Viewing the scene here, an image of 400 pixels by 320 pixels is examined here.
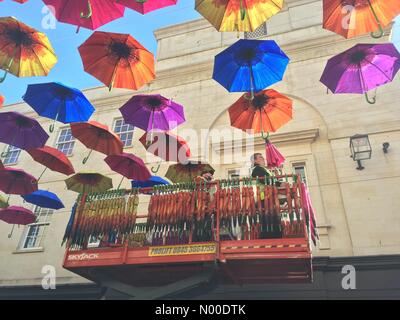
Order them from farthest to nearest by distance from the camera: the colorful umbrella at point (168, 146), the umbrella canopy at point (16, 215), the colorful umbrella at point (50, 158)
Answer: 1. the umbrella canopy at point (16, 215)
2. the colorful umbrella at point (50, 158)
3. the colorful umbrella at point (168, 146)

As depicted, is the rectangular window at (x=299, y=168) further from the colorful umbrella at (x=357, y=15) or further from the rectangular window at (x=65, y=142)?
the rectangular window at (x=65, y=142)

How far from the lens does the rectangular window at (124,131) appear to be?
1296 centimetres

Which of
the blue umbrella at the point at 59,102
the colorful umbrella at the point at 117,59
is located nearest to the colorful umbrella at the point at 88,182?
the blue umbrella at the point at 59,102

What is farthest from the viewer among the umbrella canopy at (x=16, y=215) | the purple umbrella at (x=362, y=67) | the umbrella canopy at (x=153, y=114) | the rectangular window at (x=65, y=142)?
the rectangular window at (x=65, y=142)

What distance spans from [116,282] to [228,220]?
297 centimetres

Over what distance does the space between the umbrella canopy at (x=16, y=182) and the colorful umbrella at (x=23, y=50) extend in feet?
9.22

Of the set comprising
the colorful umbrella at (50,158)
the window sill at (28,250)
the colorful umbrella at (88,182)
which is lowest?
the window sill at (28,250)

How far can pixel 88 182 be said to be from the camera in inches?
366

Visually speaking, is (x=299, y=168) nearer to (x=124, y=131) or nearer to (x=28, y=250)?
(x=124, y=131)

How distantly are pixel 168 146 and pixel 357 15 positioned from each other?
5.25m

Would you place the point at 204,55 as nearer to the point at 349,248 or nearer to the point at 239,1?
the point at 239,1

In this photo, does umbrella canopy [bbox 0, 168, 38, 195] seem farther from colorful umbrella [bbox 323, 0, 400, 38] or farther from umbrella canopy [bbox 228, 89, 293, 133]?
colorful umbrella [bbox 323, 0, 400, 38]

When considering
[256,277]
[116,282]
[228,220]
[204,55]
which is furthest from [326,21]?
[204,55]

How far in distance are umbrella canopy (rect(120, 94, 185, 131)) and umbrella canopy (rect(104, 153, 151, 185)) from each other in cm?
93
